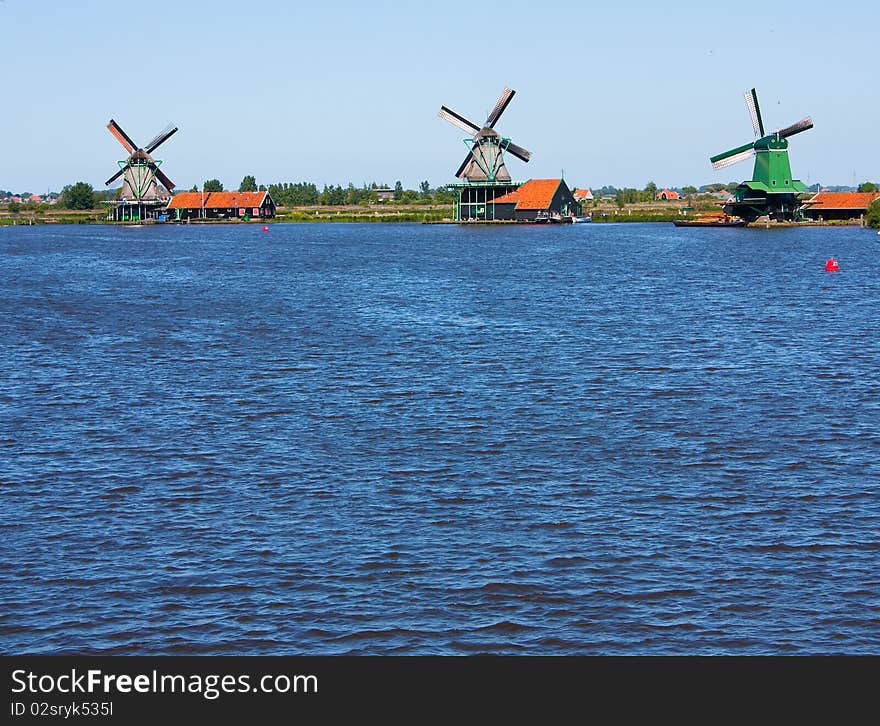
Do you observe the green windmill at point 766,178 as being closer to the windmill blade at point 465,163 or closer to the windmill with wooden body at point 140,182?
the windmill blade at point 465,163

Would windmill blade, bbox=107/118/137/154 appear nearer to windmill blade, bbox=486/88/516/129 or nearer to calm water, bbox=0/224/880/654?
windmill blade, bbox=486/88/516/129

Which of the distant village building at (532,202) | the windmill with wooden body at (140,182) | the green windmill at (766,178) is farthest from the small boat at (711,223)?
the windmill with wooden body at (140,182)

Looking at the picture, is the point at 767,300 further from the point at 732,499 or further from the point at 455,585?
the point at 455,585

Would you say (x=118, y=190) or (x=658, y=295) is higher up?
(x=118, y=190)

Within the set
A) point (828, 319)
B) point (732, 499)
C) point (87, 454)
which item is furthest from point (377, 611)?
point (828, 319)

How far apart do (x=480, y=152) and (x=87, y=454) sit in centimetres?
13721

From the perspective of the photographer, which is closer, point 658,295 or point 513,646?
point 513,646

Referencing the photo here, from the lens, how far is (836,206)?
161500 mm

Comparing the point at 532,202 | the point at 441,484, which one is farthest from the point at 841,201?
the point at 441,484

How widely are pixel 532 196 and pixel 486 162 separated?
9914mm

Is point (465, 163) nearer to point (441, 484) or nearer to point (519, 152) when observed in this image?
point (519, 152)

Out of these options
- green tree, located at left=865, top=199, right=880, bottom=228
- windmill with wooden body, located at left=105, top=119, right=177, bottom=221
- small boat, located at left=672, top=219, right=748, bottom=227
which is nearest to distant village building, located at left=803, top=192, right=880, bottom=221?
small boat, located at left=672, top=219, right=748, bottom=227

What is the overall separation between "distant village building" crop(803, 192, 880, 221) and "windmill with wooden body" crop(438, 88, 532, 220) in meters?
40.2

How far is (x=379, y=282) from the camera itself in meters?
71.4
